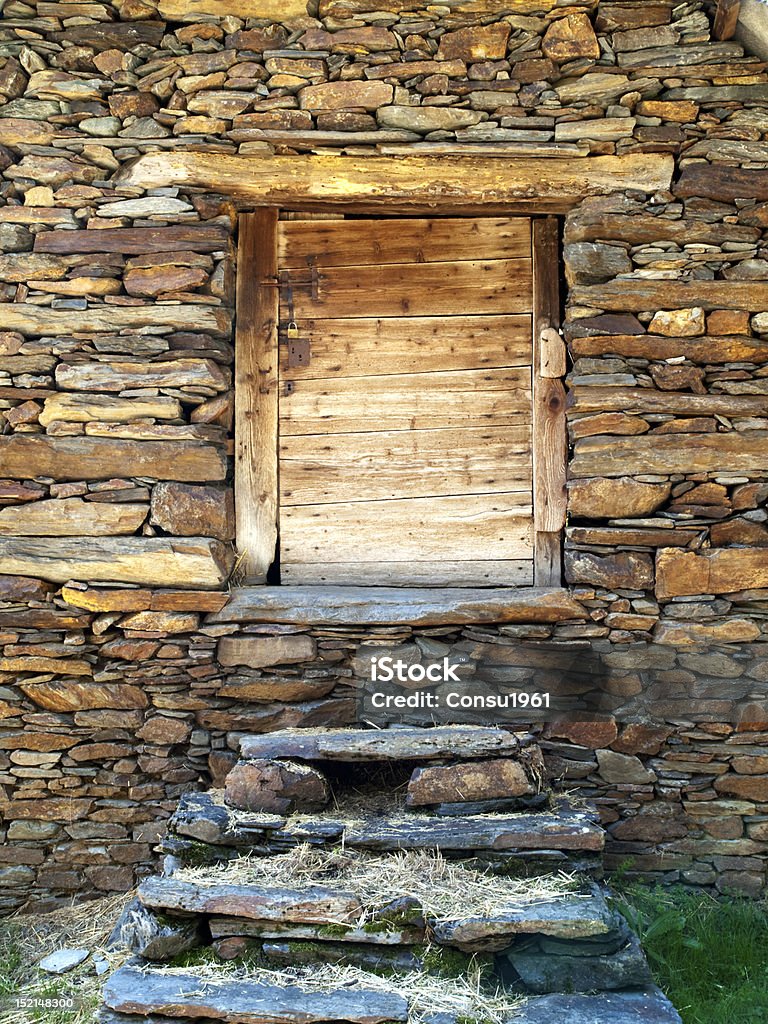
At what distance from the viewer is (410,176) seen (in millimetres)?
4285

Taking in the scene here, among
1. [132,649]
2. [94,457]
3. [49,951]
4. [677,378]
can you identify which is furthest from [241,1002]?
[677,378]

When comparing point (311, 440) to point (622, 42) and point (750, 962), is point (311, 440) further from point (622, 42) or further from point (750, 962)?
point (750, 962)

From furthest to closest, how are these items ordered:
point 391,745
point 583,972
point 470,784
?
point 391,745, point 470,784, point 583,972


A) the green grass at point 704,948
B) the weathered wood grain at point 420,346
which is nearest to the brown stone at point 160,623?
the weathered wood grain at point 420,346

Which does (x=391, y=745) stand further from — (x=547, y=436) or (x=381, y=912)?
(x=547, y=436)

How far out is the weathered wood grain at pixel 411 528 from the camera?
14.8 ft

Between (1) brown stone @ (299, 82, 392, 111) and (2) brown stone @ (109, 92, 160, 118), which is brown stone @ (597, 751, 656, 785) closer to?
(1) brown stone @ (299, 82, 392, 111)

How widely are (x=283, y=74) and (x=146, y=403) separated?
67.8 inches

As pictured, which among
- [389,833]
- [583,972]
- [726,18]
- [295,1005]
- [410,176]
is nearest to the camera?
[295,1005]

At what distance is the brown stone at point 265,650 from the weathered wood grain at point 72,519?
0.74 metres

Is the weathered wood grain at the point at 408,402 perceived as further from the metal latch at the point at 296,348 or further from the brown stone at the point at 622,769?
the brown stone at the point at 622,769

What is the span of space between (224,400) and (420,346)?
1.05 m

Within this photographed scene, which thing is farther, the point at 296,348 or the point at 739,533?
the point at 296,348

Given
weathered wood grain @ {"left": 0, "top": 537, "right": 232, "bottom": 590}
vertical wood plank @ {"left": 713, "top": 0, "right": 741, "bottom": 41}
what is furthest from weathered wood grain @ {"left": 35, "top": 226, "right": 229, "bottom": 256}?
vertical wood plank @ {"left": 713, "top": 0, "right": 741, "bottom": 41}
